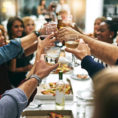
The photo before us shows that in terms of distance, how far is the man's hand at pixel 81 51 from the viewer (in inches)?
49.9

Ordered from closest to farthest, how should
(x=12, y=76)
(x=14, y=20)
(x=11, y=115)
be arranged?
(x=11, y=115) < (x=12, y=76) < (x=14, y=20)

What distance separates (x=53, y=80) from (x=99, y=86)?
5.26 ft

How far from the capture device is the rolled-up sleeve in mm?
828

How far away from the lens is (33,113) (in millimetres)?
1331

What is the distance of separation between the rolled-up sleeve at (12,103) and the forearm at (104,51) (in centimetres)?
62

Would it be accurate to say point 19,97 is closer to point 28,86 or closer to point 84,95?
point 28,86

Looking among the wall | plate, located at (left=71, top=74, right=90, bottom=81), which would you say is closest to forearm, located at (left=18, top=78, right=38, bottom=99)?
plate, located at (left=71, top=74, right=90, bottom=81)

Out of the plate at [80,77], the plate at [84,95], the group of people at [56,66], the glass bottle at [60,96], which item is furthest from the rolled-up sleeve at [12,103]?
the plate at [80,77]

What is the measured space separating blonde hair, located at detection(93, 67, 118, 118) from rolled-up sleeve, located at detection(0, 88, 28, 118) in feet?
1.70

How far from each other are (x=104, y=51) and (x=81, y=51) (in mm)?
154

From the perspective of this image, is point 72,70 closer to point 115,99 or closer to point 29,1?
point 115,99

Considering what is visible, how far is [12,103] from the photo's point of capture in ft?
2.78

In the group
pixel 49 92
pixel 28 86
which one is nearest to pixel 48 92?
pixel 49 92

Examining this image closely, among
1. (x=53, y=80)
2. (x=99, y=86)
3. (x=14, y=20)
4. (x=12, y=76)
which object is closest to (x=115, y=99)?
(x=99, y=86)
